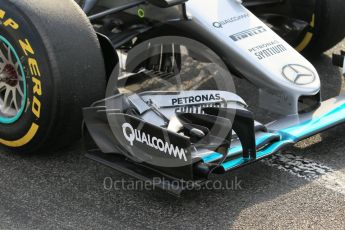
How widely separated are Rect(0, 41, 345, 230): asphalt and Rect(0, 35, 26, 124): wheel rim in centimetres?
24

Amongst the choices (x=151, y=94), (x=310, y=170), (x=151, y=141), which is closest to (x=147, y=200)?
(x=151, y=141)

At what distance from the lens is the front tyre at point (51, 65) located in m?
3.48

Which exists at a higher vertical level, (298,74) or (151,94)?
(151,94)

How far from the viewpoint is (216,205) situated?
340 centimetres

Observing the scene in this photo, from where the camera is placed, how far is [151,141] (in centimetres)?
325

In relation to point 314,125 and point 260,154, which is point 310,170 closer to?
point 314,125

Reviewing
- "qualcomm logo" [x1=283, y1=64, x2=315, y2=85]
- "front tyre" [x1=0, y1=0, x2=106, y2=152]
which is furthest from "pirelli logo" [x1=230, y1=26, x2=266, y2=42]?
"front tyre" [x1=0, y1=0, x2=106, y2=152]

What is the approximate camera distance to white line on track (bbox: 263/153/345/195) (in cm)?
365

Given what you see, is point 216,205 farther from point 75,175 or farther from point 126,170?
point 75,175

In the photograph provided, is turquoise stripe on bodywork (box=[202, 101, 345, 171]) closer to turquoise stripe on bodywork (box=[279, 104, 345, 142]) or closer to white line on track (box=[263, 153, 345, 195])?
turquoise stripe on bodywork (box=[279, 104, 345, 142])

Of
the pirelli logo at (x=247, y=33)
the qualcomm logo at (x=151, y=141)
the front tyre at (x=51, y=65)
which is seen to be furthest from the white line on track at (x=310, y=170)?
the front tyre at (x=51, y=65)

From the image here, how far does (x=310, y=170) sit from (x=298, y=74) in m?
0.57

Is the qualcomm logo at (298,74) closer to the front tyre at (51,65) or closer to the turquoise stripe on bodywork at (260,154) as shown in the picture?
the turquoise stripe on bodywork at (260,154)

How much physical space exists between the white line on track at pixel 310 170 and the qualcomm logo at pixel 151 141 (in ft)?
2.74
